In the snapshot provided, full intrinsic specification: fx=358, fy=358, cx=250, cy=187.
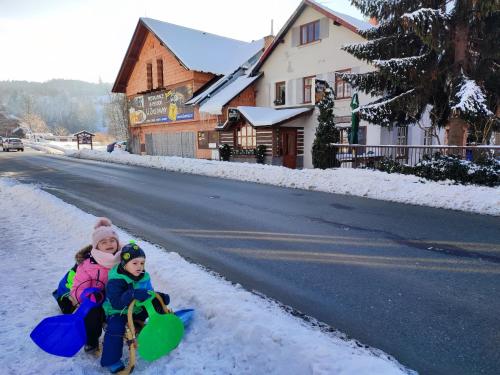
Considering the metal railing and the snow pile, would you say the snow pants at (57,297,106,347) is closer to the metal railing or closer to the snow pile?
the snow pile

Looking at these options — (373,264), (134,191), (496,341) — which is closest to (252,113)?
(134,191)

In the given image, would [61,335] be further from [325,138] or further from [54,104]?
[54,104]

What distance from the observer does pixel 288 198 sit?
10.5 m

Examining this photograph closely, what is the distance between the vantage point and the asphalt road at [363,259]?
3234 millimetres

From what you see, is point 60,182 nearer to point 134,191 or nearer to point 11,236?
point 134,191

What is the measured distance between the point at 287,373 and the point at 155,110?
31.4m

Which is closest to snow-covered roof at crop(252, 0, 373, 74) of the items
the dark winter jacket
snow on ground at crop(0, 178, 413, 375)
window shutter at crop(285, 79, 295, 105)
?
window shutter at crop(285, 79, 295, 105)

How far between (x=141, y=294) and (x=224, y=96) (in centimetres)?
2223

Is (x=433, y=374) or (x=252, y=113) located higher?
(x=252, y=113)

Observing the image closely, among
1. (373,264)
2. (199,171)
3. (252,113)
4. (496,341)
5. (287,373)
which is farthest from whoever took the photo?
(252,113)

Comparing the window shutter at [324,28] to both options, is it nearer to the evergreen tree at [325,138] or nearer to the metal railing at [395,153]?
the evergreen tree at [325,138]

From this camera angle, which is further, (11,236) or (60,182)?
(60,182)

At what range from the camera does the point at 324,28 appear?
19.9 metres

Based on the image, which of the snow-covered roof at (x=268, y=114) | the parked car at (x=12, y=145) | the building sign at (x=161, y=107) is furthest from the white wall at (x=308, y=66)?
the parked car at (x=12, y=145)
